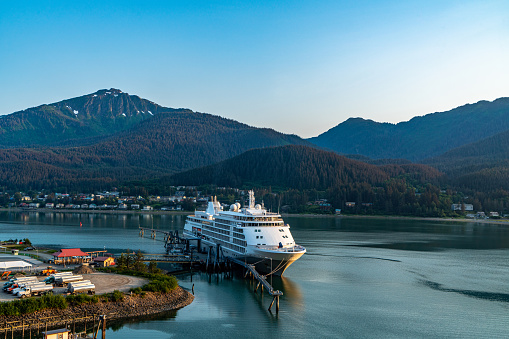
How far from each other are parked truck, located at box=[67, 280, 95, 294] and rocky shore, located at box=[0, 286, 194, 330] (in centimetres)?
176

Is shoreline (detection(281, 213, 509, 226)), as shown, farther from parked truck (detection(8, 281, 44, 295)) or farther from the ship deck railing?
parked truck (detection(8, 281, 44, 295))

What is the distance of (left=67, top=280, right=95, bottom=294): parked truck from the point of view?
106 feet

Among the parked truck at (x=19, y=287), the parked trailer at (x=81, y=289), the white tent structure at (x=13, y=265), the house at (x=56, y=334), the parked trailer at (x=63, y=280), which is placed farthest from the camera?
the white tent structure at (x=13, y=265)

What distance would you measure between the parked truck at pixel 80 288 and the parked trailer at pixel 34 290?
53.3 inches

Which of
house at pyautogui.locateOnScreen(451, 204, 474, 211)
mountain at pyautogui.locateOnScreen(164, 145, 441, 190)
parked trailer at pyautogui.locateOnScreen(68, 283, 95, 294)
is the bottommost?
parked trailer at pyautogui.locateOnScreen(68, 283, 95, 294)

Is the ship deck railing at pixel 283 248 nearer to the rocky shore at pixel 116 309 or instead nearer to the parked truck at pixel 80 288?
the rocky shore at pixel 116 309

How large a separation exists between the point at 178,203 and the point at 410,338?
436ft

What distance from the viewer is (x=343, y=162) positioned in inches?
7731

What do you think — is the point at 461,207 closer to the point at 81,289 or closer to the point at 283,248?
the point at 283,248

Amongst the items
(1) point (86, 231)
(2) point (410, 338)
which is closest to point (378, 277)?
(2) point (410, 338)

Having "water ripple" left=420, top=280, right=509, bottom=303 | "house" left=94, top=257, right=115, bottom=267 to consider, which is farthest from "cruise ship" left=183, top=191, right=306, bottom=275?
"water ripple" left=420, top=280, right=509, bottom=303

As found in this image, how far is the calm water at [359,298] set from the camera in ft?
102

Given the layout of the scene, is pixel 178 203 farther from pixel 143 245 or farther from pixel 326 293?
pixel 326 293

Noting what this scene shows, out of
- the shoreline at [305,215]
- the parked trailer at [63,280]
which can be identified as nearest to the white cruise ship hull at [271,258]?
the parked trailer at [63,280]
